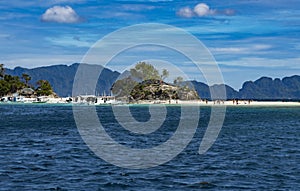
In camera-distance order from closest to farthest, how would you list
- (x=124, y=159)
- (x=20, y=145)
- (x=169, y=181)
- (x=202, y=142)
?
(x=169, y=181) < (x=124, y=159) < (x=20, y=145) < (x=202, y=142)

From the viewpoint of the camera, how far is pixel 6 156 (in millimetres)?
59969

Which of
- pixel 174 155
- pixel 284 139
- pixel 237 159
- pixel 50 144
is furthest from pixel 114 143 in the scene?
pixel 284 139

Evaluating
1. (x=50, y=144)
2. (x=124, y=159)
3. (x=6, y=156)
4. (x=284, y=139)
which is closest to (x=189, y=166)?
(x=124, y=159)

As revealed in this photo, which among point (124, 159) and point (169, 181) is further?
point (124, 159)

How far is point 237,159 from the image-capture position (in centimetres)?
5897

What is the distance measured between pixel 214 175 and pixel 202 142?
3075cm

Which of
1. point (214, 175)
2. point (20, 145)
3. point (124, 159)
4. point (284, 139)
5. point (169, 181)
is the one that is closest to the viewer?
point (169, 181)

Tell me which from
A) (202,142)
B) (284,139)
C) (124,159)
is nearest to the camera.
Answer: (124,159)

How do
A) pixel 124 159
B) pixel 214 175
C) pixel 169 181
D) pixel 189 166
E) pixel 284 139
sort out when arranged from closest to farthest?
1. pixel 169 181
2. pixel 214 175
3. pixel 189 166
4. pixel 124 159
5. pixel 284 139

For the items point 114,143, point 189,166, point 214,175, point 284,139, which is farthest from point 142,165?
point 284,139

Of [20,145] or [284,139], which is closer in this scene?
[20,145]

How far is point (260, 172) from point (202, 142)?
94.7 ft

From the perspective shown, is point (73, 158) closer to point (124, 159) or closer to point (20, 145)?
point (124, 159)

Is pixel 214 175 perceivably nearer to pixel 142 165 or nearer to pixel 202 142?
pixel 142 165
